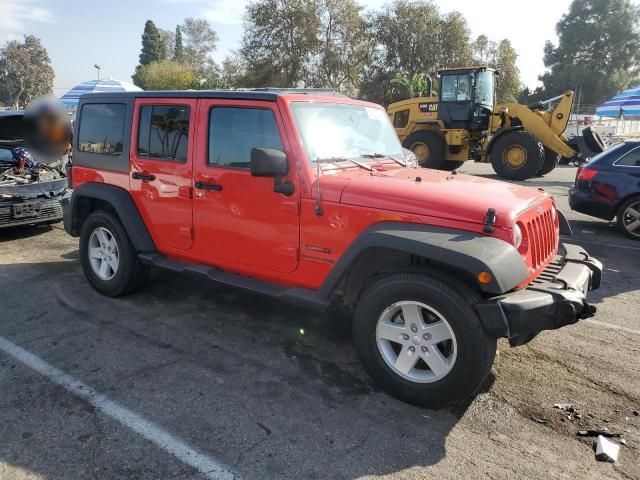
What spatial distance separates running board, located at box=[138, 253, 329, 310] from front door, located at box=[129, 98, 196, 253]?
0.15 metres

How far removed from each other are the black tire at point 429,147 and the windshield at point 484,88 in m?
1.56

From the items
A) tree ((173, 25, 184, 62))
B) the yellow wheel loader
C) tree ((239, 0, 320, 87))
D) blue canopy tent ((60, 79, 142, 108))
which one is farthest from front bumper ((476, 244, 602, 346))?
tree ((173, 25, 184, 62))

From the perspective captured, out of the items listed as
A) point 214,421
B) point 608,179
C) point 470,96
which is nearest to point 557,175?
point 470,96

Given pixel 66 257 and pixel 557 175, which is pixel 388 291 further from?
pixel 557 175

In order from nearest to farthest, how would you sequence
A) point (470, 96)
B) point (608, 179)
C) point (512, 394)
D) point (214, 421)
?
point (214, 421) < point (512, 394) < point (608, 179) < point (470, 96)

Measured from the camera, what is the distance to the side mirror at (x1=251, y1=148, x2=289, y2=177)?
3.29m

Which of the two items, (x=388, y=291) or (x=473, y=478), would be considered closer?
(x=473, y=478)

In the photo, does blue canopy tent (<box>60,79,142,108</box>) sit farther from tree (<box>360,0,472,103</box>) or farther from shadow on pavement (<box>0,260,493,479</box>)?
tree (<box>360,0,472,103</box>)

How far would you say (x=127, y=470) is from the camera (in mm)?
2502

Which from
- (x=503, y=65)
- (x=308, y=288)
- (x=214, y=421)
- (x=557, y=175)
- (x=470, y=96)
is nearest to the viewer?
(x=214, y=421)

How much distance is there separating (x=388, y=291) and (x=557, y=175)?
14862 mm

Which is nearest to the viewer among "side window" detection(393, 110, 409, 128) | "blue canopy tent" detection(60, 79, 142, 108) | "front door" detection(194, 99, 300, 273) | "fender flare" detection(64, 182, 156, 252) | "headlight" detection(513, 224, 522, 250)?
"headlight" detection(513, 224, 522, 250)

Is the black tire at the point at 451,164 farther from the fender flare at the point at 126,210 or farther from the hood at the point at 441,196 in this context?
the fender flare at the point at 126,210

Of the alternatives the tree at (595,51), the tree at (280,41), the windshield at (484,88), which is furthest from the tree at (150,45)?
the windshield at (484,88)
